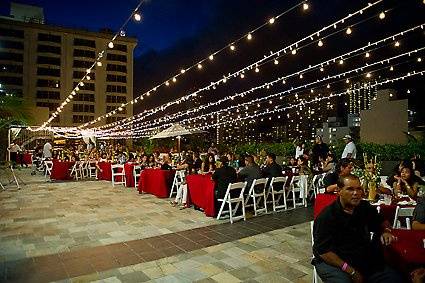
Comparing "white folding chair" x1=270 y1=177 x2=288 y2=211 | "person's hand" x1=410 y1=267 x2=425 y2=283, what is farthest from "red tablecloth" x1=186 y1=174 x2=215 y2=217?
"person's hand" x1=410 y1=267 x2=425 y2=283

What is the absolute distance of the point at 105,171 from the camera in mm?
12164

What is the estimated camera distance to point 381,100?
56.0ft

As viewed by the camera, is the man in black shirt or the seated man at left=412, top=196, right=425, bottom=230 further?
the man in black shirt

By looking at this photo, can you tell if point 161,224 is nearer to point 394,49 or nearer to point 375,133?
point 394,49

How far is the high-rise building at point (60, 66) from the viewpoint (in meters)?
46.9

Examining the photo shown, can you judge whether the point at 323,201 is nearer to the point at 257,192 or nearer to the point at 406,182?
the point at 406,182

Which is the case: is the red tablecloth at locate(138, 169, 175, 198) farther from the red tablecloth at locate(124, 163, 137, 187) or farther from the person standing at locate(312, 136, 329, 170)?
the person standing at locate(312, 136, 329, 170)

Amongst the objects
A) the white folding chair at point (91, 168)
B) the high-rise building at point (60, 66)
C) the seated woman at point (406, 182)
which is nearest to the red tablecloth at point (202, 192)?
the seated woman at point (406, 182)

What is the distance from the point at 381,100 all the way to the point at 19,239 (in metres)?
17.6

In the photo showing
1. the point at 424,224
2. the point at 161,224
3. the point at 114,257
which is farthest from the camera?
the point at 161,224

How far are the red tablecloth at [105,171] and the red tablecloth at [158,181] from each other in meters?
3.78

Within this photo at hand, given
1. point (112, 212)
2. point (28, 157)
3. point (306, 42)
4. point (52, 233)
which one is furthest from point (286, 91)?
point (28, 157)

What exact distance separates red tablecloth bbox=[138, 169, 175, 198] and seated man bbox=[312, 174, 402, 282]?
5.96m

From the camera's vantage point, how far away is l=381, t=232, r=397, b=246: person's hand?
7.13 feet
